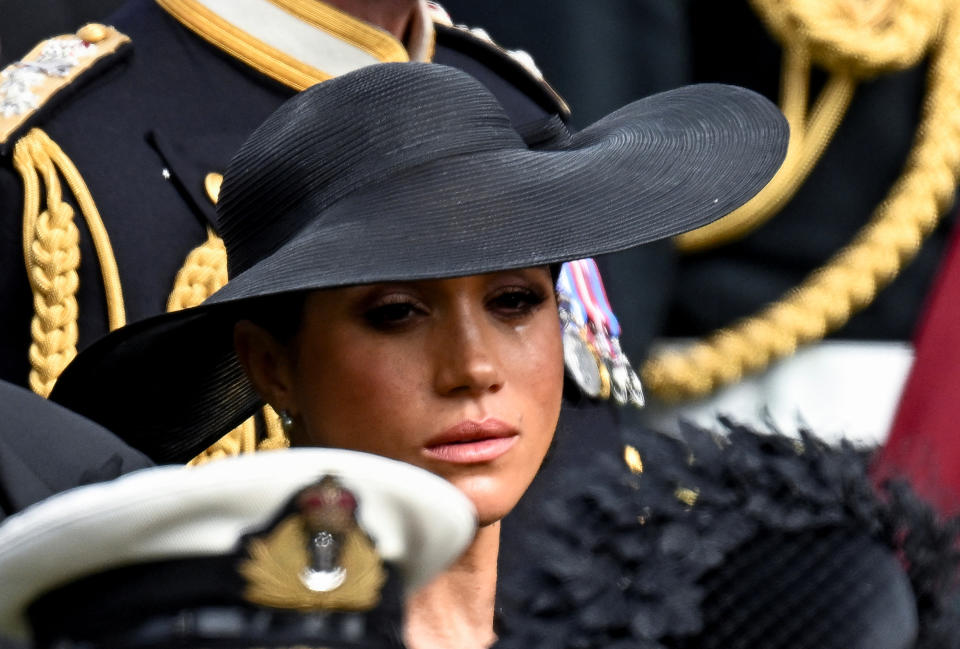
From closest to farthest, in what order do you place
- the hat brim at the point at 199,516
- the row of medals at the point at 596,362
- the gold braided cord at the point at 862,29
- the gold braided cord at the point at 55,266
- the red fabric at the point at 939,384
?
the hat brim at the point at 199,516 → the gold braided cord at the point at 55,266 → the red fabric at the point at 939,384 → the row of medals at the point at 596,362 → the gold braided cord at the point at 862,29

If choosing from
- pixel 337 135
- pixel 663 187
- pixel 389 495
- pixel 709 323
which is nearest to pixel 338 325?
pixel 337 135

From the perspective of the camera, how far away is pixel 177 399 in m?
2.08

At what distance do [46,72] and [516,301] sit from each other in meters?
0.80

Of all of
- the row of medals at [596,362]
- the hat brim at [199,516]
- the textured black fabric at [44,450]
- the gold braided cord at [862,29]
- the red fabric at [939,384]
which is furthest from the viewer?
the gold braided cord at [862,29]

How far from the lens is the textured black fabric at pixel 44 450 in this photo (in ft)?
5.72

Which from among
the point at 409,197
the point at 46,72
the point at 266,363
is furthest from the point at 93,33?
the point at 409,197

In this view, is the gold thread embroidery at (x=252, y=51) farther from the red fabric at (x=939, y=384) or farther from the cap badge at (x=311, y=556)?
the cap badge at (x=311, y=556)

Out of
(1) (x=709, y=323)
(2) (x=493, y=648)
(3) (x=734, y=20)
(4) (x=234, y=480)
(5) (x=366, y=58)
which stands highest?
(4) (x=234, y=480)

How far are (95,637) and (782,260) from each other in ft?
7.05

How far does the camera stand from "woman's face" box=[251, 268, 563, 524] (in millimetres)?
1827

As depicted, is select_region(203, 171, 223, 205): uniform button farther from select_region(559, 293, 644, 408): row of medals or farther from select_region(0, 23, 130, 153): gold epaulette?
select_region(559, 293, 644, 408): row of medals

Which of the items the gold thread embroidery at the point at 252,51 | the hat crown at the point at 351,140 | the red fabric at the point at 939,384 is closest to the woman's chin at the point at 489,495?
the hat crown at the point at 351,140

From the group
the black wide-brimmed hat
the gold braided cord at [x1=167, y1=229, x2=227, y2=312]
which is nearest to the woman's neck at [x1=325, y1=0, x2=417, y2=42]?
the gold braided cord at [x1=167, y1=229, x2=227, y2=312]

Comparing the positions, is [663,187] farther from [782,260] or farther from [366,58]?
[782,260]
